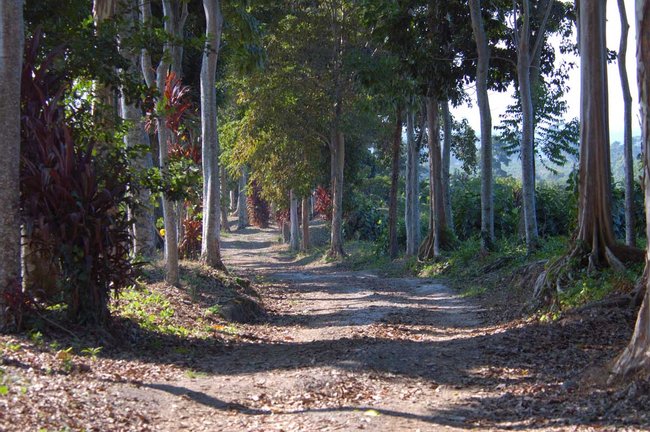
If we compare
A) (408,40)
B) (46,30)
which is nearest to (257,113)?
(408,40)

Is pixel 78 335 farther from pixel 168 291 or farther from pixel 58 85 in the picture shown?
pixel 168 291

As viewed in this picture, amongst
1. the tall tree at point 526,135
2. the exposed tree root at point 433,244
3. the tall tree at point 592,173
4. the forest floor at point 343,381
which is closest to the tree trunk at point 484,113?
the tall tree at point 526,135

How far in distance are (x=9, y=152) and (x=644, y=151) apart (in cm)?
678

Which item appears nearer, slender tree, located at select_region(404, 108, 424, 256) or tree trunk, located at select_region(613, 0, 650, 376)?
tree trunk, located at select_region(613, 0, 650, 376)

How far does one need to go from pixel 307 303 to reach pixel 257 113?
1404 cm

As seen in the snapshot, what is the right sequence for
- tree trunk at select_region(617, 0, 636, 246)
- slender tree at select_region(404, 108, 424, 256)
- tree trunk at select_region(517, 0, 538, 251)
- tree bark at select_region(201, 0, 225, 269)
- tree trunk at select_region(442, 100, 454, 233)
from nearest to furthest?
tree trunk at select_region(617, 0, 636, 246) → tree bark at select_region(201, 0, 225, 269) → tree trunk at select_region(517, 0, 538, 251) → tree trunk at select_region(442, 100, 454, 233) → slender tree at select_region(404, 108, 424, 256)

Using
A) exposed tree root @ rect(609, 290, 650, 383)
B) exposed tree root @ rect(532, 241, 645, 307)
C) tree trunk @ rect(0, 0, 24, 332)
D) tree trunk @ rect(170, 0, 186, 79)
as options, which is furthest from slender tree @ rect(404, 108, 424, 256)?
exposed tree root @ rect(609, 290, 650, 383)

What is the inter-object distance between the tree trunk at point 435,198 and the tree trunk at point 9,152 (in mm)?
17138

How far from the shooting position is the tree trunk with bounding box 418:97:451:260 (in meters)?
25.6

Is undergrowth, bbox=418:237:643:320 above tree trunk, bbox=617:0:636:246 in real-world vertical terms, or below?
below

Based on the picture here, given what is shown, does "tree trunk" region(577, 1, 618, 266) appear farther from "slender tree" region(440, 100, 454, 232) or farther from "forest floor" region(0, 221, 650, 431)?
"slender tree" region(440, 100, 454, 232)

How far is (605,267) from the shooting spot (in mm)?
12852

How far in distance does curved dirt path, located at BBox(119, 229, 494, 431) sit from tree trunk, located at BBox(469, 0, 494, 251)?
592cm

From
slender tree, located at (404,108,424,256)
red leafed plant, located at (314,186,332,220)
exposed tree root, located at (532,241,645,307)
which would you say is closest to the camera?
exposed tree root, located at (532,241,645,307)
